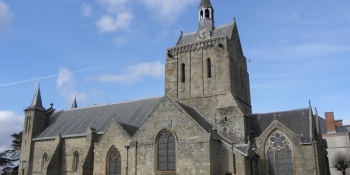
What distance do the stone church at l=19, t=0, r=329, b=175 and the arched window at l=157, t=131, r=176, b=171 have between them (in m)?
0.07

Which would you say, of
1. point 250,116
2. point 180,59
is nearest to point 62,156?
point 180,59

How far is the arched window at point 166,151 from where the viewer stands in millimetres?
23250

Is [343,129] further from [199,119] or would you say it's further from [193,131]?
[193,131]

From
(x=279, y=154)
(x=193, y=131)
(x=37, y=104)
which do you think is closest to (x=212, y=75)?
(x=193, y=131)

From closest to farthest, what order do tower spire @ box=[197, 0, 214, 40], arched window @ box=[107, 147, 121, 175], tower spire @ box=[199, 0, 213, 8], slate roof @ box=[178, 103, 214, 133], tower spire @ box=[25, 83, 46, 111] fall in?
slate roof @ box=[178, 103, 214, 133] < arched window @ box=[107, 147, 121, 175] < tower spire @ box=[197, 0, 214, 40] < tower spire @ box=[199, 0, 213, 8] < tower spire @ box=[25, 83, 46, 111]

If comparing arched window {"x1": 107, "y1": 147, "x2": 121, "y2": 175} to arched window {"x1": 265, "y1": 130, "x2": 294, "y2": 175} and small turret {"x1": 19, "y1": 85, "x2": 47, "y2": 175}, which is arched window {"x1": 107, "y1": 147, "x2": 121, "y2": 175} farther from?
small turret {"x1": 19, "y1": 85, "x2": 47, "y2": 175}

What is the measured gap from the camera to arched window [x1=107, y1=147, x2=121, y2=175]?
Result: 25.9 m

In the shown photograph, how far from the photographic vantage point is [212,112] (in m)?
27.9

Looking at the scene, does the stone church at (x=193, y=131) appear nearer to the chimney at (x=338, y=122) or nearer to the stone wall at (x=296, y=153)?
the stone wall at (x=296, y=153)

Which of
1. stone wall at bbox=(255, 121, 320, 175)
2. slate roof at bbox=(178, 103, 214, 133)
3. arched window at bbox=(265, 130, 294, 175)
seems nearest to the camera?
stone wall at bbox=(255, 121, 320, 175)

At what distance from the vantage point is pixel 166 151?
2352 cm

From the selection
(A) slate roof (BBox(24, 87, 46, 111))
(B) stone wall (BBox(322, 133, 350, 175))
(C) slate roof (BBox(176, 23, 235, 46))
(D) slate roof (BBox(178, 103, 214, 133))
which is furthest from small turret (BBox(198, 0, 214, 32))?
(B) stone wall (BBox(322, 133, 350, 175))

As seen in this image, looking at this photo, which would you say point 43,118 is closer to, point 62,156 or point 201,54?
point 62,156

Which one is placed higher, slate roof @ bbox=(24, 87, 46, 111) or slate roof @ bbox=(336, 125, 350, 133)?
slate roof @ bbox=(24, 87, 46, 111)
